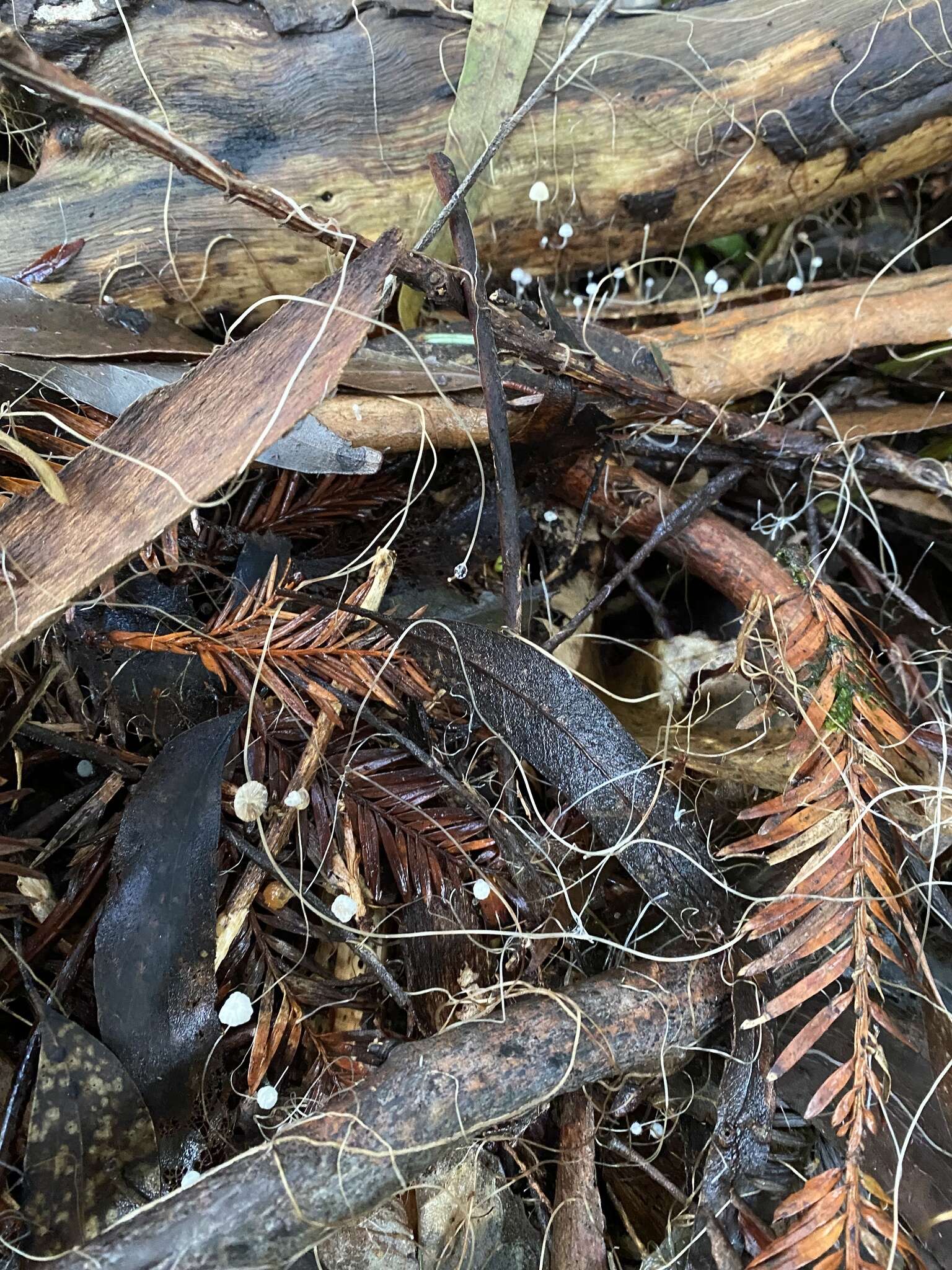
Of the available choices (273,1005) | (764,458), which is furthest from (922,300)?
(273,1005)

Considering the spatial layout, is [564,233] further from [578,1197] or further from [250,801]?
[578,1197]

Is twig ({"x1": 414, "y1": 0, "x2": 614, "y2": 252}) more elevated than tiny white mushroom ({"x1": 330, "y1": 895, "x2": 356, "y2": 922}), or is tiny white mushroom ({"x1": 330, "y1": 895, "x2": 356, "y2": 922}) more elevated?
twig ({"x1": 414, "y1": 0, "x2": 614, "y2": 252})

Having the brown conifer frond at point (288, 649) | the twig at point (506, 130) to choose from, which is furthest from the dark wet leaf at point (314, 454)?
the twig at point (506, 130)

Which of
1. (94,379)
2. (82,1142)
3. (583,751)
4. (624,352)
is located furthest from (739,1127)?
(94,379)

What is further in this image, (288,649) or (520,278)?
(520,278)

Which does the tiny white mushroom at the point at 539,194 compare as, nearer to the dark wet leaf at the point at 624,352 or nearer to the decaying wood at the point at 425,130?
the decaying wood at the point at 425,130

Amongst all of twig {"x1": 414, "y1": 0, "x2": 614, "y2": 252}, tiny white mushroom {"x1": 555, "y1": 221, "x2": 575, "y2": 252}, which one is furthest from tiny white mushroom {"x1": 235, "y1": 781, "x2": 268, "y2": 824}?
tiny white mushroom {"x1": 555, "y1": 221, "x2": 575, "y2": 252}

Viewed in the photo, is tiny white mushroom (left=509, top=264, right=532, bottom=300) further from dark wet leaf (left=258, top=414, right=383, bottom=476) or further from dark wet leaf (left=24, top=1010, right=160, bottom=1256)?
dark wet leaf (left=24, top=1010, right=160, bottom=1256)
